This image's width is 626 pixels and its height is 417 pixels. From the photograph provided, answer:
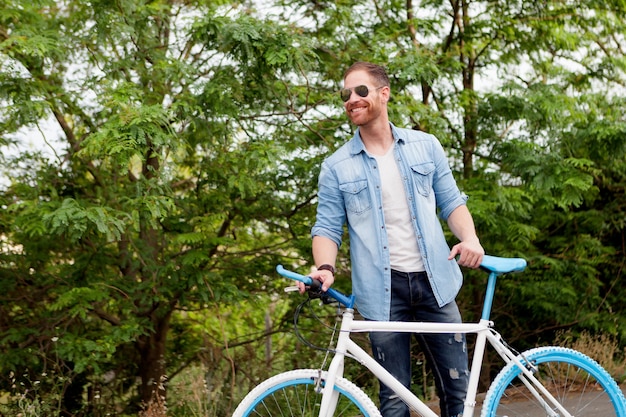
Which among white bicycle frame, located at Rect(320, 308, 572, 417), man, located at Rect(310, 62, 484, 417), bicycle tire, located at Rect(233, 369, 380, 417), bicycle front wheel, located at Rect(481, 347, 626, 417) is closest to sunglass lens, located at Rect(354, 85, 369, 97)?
man, located at Rect(310, 62, 484, 417)

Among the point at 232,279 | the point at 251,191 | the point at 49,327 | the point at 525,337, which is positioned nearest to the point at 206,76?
the point at 251,191

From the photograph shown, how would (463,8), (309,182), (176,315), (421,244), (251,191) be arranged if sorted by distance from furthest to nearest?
(176,315)
(463,8)
(309,182)
(251,191)
(421,244)

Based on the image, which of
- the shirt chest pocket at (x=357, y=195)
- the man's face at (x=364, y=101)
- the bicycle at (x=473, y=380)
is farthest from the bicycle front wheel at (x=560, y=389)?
the man's face at (x=364, y=101)

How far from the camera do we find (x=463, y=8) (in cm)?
742

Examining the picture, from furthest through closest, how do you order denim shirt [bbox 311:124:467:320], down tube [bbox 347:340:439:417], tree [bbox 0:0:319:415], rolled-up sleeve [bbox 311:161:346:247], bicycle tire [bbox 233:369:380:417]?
tree [bbox 0:0:319:415] → rolled-up sleeve [bbox 311:161:346:247] → denim shirt [bbox 311:124:467:320] → down tube [bbox 347:340:439:417] → bicycle tire [bbox 233:369:380:417]

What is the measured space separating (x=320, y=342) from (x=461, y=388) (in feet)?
14.2

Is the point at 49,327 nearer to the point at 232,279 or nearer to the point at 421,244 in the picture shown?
the point at 232,279

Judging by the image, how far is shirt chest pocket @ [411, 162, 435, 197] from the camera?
3.14 m

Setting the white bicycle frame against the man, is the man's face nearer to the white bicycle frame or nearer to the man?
the man

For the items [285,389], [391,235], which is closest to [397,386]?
[285,389]

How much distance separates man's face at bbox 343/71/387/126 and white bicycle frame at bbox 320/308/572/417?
749mm

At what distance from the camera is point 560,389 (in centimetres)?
337

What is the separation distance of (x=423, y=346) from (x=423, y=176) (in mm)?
686

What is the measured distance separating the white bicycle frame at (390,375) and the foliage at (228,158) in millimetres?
2411
